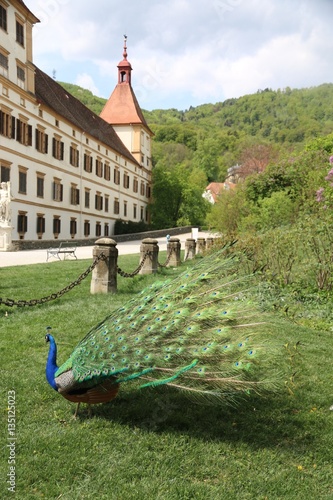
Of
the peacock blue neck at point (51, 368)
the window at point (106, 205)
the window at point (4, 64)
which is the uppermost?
the window at point (4, 64)

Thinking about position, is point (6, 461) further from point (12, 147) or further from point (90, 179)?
point (90, 179)

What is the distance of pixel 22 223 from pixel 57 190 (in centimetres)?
609

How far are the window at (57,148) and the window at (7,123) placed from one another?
552 centimetres

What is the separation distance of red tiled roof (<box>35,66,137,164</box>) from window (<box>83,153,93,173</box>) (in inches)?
86.1

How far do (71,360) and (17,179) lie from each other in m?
26.5

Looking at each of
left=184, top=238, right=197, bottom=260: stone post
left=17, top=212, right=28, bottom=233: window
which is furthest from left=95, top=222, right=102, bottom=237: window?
left=184, top=238, right=197, bottom=260: stone post

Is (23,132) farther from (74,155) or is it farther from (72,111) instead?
(72,111)

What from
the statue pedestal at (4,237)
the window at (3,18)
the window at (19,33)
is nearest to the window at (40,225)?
the statue pedestal at (4,237)

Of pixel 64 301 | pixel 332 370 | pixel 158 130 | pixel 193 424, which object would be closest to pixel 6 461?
pixel 193 424

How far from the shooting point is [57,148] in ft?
108

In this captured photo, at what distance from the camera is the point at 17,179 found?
2795 centimetres

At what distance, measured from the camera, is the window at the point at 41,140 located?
99.4 ft

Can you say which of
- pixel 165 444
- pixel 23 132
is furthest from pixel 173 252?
pixel 23 132

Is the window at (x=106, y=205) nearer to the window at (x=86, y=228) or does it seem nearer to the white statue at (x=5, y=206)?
the window at (x=86, y=228)
